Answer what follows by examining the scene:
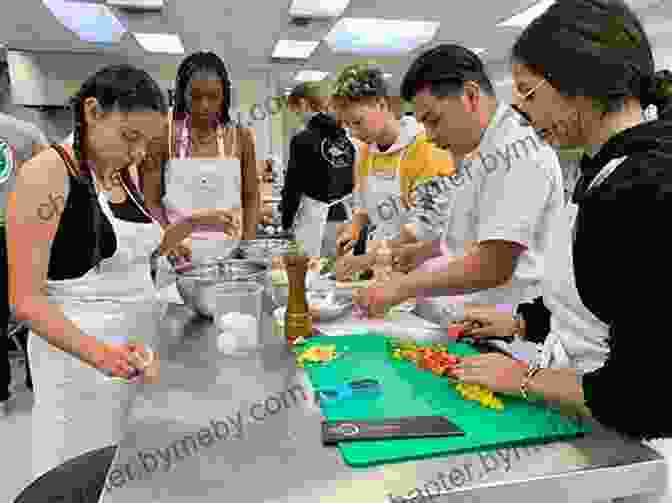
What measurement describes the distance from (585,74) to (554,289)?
355 millimetres

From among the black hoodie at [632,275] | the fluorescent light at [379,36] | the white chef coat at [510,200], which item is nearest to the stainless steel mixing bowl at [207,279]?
the white chef coat at [510,200]

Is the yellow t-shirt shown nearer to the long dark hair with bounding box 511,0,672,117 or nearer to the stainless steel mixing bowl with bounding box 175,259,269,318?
the stainless steel mixing bowl with bounding box 175,259,269,318

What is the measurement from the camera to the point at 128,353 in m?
1.06

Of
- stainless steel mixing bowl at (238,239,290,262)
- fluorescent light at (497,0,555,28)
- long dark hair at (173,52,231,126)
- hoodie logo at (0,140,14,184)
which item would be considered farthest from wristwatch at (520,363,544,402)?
fluorescent light at (497,0,555,28)

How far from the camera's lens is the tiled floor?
230cm

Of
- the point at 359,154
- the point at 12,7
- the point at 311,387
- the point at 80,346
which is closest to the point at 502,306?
the point at 311,387

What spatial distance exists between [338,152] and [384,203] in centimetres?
84

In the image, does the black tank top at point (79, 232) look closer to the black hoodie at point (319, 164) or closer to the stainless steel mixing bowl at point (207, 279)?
the stainless steel mixing bowl at point (207, 279)

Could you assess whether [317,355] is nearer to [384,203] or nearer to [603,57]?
[603,57]

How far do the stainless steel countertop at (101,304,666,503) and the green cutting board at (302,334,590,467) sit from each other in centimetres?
2

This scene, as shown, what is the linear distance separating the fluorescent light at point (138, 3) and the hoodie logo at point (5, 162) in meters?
2.52

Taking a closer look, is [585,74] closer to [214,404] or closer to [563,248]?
[563,248]

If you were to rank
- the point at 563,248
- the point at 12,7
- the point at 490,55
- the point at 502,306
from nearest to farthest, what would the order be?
the point at 563,248, the point at 502,306, the point at 12,7, the point at 490,55

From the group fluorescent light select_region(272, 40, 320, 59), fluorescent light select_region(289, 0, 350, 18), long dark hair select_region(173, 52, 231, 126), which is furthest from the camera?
fluorescent light select_region(272, 40, 320, 59)
